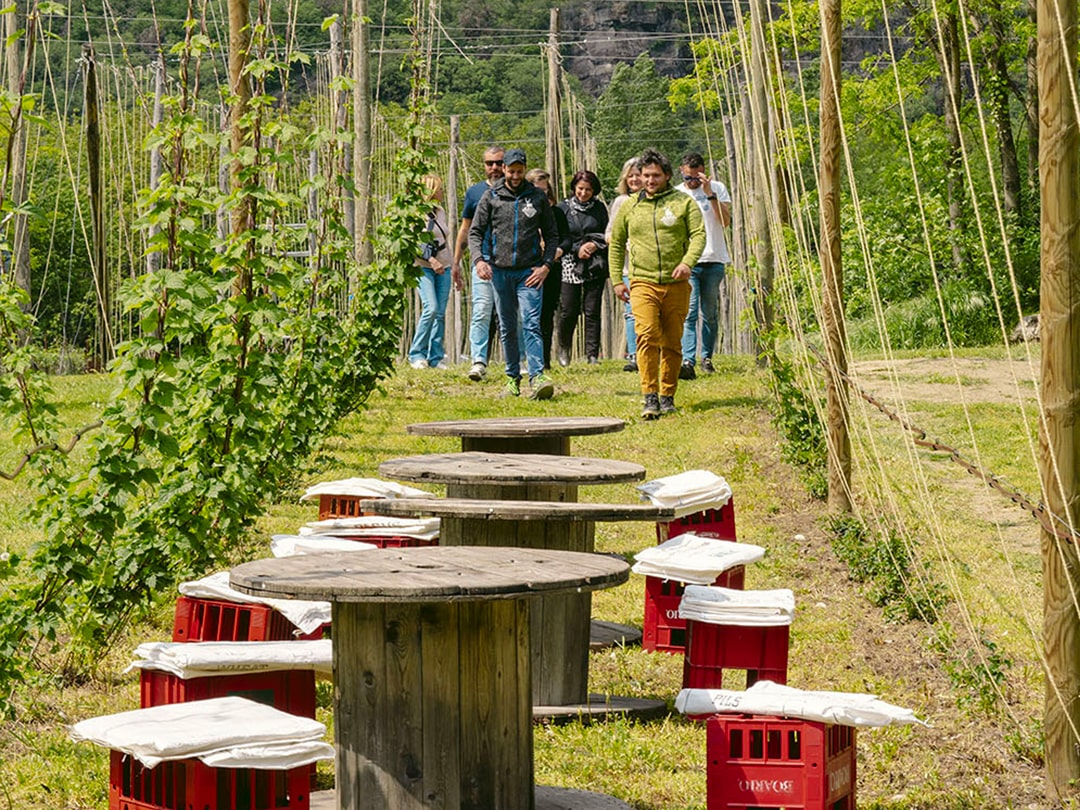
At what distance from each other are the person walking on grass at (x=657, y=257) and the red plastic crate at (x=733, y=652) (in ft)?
20.2

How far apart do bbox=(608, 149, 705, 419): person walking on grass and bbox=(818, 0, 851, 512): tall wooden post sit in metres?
3.05

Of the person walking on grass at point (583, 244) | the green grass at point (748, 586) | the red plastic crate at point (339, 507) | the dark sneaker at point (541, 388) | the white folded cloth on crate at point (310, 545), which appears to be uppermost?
the person walking on grass at point (583, 244)

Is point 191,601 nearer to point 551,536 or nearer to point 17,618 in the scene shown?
point 17,618

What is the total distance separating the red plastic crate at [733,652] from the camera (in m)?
5.05

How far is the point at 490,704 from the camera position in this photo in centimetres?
396

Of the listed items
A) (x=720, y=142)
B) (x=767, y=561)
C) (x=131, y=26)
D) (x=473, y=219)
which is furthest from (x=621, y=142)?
(x=767, y=561)

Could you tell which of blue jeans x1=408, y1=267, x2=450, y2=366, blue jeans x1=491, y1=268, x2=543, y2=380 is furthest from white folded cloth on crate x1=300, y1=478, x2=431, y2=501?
blue jeans x1=408, y1=267, x2=450, y2=366

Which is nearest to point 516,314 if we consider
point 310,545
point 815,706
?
point 310,545

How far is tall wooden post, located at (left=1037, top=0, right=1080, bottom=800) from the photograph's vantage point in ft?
13.4

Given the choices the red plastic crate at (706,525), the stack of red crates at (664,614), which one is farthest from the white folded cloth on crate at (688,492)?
the stack of red crates at (664,614)

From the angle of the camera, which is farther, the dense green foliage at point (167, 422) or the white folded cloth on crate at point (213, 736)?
the dense green foliage at point (167, 422)

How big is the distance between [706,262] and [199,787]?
10.7m

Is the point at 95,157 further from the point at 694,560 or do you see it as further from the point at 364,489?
the point at 694,560

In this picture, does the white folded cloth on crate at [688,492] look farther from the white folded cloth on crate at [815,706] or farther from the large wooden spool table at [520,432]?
the white folded cloth on crate at [815,706]
